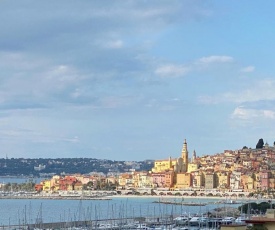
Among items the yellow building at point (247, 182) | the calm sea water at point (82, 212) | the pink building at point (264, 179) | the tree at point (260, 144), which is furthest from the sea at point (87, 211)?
the tree at point (260, 144)

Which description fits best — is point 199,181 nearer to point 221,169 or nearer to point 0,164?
point 221,169

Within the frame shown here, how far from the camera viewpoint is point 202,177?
314ft

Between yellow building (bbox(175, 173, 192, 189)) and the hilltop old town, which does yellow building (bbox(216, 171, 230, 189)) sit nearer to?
the hilltop old town

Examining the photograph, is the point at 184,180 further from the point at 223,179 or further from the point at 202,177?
the point at 223,179

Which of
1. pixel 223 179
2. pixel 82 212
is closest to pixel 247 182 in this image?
pixel 223 179

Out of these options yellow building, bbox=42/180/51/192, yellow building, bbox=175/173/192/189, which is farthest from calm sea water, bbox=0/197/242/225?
yellow building, bbox=42/180/51/192

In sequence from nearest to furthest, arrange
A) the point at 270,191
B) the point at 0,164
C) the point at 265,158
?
1. the point at 270,191
2. the point at 265,158
3. the point at 0,164

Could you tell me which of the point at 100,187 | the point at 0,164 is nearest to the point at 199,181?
the point at 100,187

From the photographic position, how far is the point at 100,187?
106 meters

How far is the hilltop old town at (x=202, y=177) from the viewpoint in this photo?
92.4 m

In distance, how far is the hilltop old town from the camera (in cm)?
9244

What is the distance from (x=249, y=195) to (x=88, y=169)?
282ft

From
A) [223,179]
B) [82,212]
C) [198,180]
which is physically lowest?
[82,212]

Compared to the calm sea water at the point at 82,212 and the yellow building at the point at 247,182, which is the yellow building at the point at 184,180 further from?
the calm sea water at the point at 82,212
